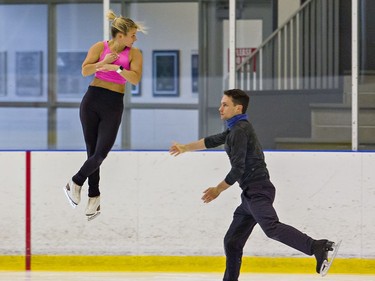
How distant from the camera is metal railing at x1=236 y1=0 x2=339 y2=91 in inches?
383

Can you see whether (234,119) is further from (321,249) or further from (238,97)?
(321,249)

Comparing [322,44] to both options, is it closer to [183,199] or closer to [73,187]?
[183,199]

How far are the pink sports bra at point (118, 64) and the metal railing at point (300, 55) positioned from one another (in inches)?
115

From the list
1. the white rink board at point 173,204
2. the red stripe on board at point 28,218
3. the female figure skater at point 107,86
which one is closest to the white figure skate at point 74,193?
the female figure skater at point 107,86

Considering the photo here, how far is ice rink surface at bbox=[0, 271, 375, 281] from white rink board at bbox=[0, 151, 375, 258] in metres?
0.25

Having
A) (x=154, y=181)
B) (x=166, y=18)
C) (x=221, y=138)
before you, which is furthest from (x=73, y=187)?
(x=166, y=18)

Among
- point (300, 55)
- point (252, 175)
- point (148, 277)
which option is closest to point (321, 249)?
point (252, 175)

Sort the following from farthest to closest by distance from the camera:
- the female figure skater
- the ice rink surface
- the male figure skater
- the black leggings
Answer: the ice rink surface, the male figure skater, the black leggings, the female figure skater

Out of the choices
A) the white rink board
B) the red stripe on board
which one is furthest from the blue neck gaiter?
the red stripe on board

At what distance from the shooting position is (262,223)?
7180 millimetres

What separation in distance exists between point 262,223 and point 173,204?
245cm

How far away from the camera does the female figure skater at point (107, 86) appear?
6.84 m

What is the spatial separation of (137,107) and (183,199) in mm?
938

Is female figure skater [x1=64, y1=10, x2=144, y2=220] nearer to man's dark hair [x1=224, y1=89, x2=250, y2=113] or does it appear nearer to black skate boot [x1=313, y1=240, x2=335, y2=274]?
man's dark hair [x1=224, y1=89, x2=250, y2=113]
